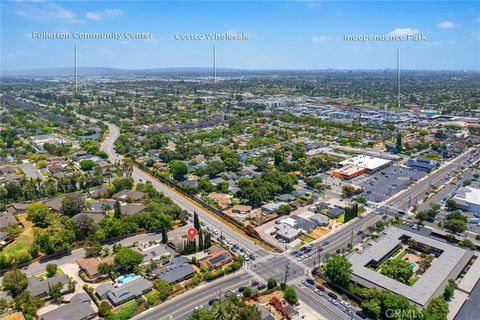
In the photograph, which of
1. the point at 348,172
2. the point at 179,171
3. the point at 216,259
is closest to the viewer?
the point at 216,259

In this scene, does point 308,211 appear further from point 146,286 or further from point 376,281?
point 146,286

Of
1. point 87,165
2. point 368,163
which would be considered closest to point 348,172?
point 368,163

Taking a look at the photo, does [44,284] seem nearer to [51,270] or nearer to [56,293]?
[56,293]

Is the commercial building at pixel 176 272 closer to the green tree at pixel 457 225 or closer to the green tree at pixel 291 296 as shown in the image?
the green tree at pixel 291 296

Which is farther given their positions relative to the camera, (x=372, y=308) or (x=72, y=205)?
(x=72, y=205)

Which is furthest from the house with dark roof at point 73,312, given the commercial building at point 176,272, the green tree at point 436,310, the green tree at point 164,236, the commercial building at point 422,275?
the green tree at point 436,310

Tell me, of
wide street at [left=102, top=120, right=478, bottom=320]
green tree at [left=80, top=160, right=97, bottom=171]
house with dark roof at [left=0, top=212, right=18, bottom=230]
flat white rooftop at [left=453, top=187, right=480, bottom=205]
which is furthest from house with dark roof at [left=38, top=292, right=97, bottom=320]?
flat white rooftop at [left=453, top=187, right=480, bottom=205]
